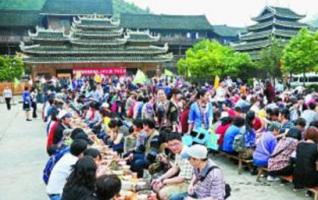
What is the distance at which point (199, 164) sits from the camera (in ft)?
16.2

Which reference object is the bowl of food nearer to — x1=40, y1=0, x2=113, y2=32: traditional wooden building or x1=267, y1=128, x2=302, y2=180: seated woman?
x1=267, y1=128, x2=302, y2=180: seated woman

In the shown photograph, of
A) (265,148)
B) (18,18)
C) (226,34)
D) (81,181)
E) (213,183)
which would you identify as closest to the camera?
(81,181)

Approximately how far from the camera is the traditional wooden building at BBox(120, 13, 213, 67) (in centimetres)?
6016

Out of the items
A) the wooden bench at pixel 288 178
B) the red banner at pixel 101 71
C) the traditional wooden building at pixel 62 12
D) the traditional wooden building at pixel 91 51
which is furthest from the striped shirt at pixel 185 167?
the traditional wooden building at pixel 62 12

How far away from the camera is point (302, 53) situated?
116 feet

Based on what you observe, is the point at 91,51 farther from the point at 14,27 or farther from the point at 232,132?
the point at 232,132

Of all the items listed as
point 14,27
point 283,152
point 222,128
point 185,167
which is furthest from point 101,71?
point 185,167

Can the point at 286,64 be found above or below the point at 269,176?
above

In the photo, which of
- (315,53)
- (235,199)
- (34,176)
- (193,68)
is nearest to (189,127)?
(235,199)

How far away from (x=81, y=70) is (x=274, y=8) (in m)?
26.8

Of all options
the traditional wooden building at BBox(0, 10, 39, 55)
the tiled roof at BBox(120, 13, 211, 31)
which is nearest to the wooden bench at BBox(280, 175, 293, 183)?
the traditional wooden building at BBox(0, 10, 39, 55)

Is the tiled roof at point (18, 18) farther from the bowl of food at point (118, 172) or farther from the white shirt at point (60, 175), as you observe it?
the white shirt at point (60, 175)

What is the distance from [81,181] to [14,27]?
53.6 m

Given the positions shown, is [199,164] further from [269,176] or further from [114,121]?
[114,121]
